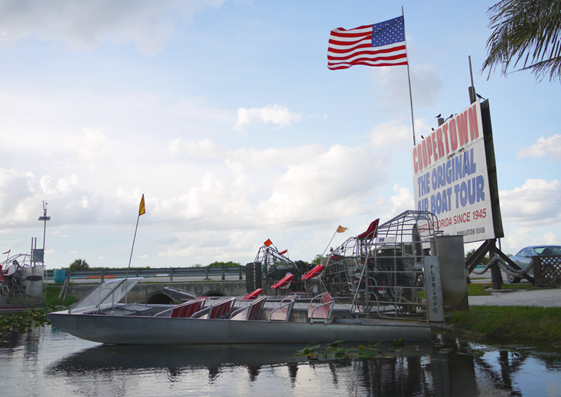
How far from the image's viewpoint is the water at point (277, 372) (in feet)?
23.8

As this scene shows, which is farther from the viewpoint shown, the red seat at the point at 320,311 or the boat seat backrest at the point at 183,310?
the boat seat backrest at the point at 183,310

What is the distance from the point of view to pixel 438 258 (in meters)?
11.4

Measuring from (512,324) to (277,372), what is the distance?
20.7ft

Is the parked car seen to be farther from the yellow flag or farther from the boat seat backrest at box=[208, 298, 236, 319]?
the yellow flag

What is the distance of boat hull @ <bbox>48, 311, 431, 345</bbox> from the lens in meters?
11.0

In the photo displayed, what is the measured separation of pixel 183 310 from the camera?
12.4 metres

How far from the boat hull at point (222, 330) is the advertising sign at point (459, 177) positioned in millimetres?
8109

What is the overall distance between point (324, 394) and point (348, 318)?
16.9ft

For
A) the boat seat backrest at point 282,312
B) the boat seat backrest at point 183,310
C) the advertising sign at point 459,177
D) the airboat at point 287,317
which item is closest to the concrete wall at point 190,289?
the advertising sign at point 459,177

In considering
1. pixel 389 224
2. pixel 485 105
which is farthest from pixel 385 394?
pixel 485 105

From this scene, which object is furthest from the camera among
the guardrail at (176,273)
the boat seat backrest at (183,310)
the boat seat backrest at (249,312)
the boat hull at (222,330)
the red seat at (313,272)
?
the guardrail at (176,273)

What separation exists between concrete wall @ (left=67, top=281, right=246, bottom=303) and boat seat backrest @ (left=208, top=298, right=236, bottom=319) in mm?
13916

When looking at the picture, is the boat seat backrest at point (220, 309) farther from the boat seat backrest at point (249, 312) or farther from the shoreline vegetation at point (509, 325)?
the shoreline vegetation at point (509, 325)

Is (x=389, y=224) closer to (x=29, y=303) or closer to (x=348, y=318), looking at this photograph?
(x=348, y=318)
